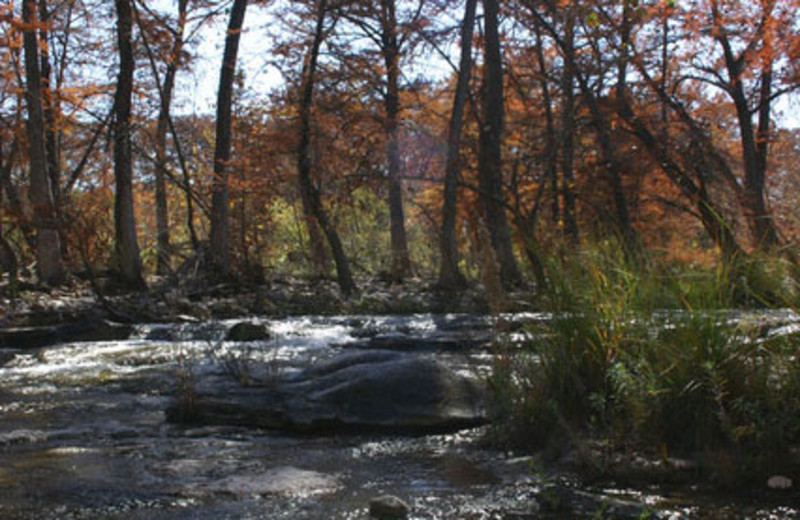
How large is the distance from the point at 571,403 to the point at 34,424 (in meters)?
3.41

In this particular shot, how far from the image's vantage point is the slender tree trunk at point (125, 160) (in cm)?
1358

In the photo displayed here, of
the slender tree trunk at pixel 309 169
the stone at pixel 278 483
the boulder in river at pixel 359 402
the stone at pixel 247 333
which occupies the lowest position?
the stone at pixel 278 483

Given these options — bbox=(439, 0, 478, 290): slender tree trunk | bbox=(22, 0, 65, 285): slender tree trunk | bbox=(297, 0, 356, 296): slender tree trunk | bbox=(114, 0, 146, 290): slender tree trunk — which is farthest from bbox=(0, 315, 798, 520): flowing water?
bbox=(439, 0, 478, 290): slender tree trunk

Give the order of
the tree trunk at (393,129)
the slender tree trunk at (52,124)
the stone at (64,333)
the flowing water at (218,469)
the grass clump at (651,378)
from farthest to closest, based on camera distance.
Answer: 1. the tree trunk at (393,129)
2. the slender tree trunk at (52,124)
3. the stone at (64,333)
4. the grass clump at (651,378)
5. the flowing water at (218,469)

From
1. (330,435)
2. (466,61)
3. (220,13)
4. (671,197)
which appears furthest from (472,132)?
(330,435)

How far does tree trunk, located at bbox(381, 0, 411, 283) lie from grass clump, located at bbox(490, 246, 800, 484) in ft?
42.8

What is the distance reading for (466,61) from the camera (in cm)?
1534

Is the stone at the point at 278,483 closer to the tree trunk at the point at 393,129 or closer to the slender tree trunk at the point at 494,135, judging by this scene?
the slender tree trunk at the point at 494,135

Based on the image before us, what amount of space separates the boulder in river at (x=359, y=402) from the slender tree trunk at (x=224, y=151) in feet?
32.5

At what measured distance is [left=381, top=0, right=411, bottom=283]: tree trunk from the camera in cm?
1791

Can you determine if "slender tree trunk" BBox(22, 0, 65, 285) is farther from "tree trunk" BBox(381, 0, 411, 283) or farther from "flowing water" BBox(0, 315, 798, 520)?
"flowing water" BBox(0, 315, 798, 520)

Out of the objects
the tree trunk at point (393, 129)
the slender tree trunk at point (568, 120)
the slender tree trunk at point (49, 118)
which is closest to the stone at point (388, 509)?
the slender tree trunk at point (568, 120)

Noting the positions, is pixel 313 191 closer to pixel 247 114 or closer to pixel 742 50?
pixel 247 114

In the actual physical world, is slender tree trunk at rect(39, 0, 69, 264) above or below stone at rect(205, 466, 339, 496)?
above
